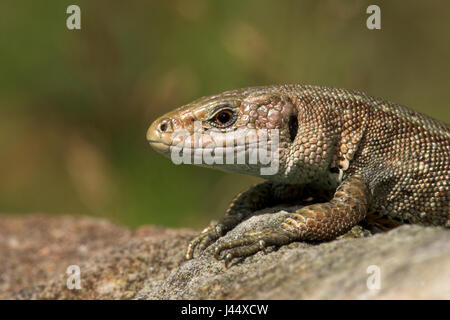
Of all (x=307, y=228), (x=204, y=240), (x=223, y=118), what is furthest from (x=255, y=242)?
(x=223, y=118)

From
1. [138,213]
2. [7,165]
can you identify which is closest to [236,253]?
[138,213]

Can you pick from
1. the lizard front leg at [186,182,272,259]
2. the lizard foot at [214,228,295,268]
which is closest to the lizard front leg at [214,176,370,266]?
the lizard foot at [214,228,295,268]

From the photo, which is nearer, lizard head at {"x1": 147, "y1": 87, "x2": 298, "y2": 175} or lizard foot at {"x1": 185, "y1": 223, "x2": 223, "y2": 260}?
lizard head at {"x1": 147, "y1": 87, "x2": 298, "y2": 175}

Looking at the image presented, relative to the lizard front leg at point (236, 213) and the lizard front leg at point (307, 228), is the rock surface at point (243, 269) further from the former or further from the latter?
the lizard front leg at point (236, 213)

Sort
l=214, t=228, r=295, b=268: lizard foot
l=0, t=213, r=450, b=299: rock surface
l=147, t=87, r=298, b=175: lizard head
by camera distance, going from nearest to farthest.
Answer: l=0, t=213, r=450, b=299: rock surface, l=214, t=228, r=295, b=268: lizard foot, l=147, t=87, r=298, b=175: lizard head

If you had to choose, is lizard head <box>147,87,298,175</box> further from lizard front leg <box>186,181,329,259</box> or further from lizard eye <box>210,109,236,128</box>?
lizard front leg <box>186,181,329,259</box>

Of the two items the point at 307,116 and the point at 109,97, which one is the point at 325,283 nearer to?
the point at 307,116

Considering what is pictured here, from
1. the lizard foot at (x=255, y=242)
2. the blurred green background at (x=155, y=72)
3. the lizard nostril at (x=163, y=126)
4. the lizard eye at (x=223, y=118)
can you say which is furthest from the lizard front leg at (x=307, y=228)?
the blurred green background at (x=155, y=72)
